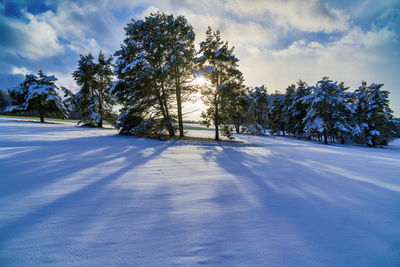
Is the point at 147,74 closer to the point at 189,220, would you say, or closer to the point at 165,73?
the point at 165,73

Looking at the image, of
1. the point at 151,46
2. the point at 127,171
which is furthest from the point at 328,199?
the point at 151,46

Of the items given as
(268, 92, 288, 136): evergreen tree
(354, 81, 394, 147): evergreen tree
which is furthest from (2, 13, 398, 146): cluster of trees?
(268, 92, 288, 136): evergreen tree

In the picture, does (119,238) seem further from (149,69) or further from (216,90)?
(216,90)

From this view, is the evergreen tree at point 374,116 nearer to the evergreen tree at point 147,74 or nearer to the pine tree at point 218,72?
the pine tree at point 218,72

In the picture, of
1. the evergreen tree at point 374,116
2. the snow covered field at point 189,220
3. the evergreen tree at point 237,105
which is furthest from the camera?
the evergreen tree at point 374,116

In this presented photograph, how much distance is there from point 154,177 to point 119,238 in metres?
1.99

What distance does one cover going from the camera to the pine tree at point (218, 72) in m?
13.7

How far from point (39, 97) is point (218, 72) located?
76.7ft

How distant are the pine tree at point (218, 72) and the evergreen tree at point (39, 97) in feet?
68.5

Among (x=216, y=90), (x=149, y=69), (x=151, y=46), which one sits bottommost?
(x=216, y=90)

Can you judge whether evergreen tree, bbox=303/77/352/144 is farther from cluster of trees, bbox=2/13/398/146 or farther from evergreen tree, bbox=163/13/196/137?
evergreen tree, bbox=163/13/196/137

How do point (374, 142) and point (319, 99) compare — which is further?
point (374, 142)

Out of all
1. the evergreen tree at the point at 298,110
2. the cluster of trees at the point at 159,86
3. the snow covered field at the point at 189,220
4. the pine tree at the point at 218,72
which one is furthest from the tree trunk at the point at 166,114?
the evergreen tree at the point at 298,110

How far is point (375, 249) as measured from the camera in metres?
1.65
